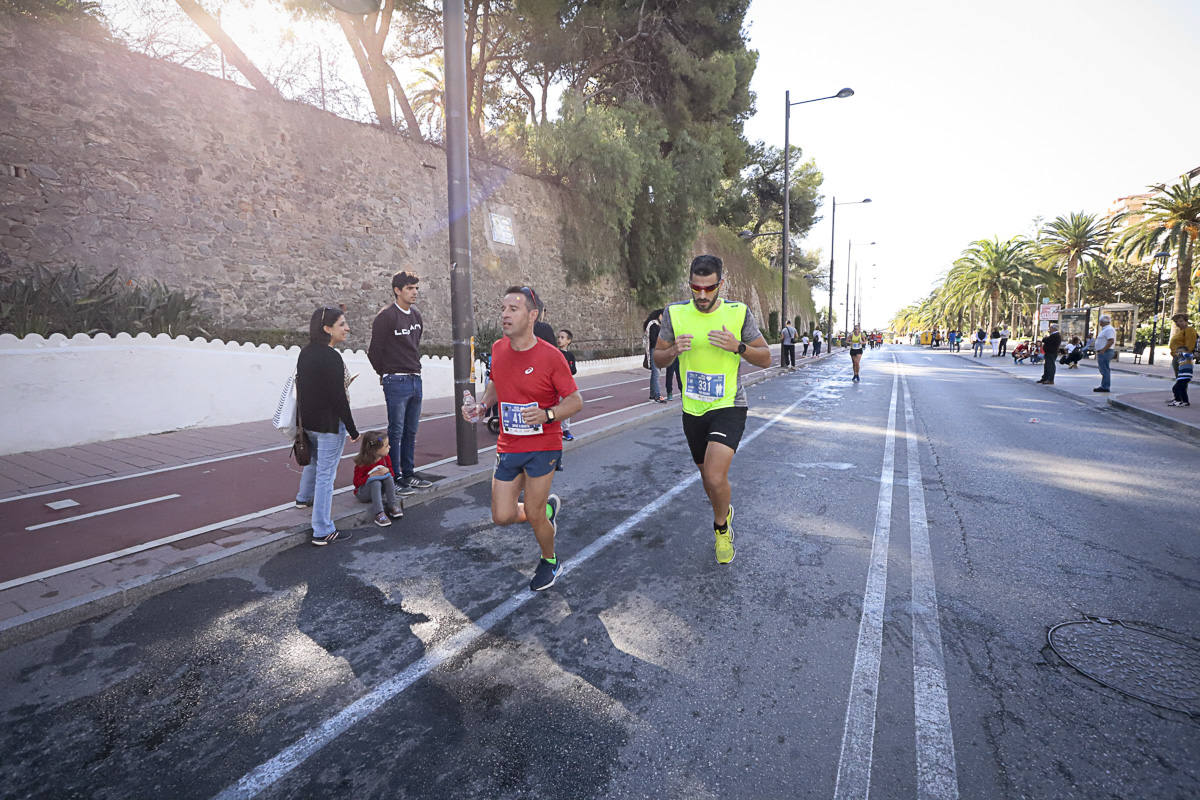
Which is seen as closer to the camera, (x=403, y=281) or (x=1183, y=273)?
(x=403, y=281)

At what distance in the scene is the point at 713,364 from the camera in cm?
414

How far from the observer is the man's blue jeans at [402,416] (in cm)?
583

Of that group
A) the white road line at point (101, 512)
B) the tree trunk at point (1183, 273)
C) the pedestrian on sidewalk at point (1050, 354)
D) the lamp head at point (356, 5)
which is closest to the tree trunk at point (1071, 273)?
the tree trunk at point (1183, 273)

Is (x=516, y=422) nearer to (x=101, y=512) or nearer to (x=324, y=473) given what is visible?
(x=324, y=473)

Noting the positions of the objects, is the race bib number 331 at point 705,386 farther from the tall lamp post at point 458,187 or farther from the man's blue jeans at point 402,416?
the man's blue jeans at point 402,416

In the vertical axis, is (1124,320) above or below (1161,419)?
above

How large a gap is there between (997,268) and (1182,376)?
47.6 m

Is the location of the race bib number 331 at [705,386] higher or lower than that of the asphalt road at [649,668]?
higher

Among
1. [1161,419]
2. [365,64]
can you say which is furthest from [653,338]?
[365,64]

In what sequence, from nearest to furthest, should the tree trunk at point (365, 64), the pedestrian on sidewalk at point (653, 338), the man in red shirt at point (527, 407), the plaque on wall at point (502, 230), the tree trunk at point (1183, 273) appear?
1. the man in red shirt at point (527, 407)
2. the pedestrian on sidewalk at point (653, 338)
3. the tree trunk at point (365, 64)
4. the plaque on wall at point (502, 230)
5. the tree trunk at point (1183, 273)

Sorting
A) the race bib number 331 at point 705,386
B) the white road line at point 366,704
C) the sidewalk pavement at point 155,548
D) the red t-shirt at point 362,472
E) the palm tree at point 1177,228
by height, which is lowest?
the white road line at point 366,704

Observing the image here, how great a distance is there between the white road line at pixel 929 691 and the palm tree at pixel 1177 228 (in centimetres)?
3625

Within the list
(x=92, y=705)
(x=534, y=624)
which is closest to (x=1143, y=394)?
(x=534, y=624)

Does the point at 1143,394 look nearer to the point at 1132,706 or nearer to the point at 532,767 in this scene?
the point at 1132,706
